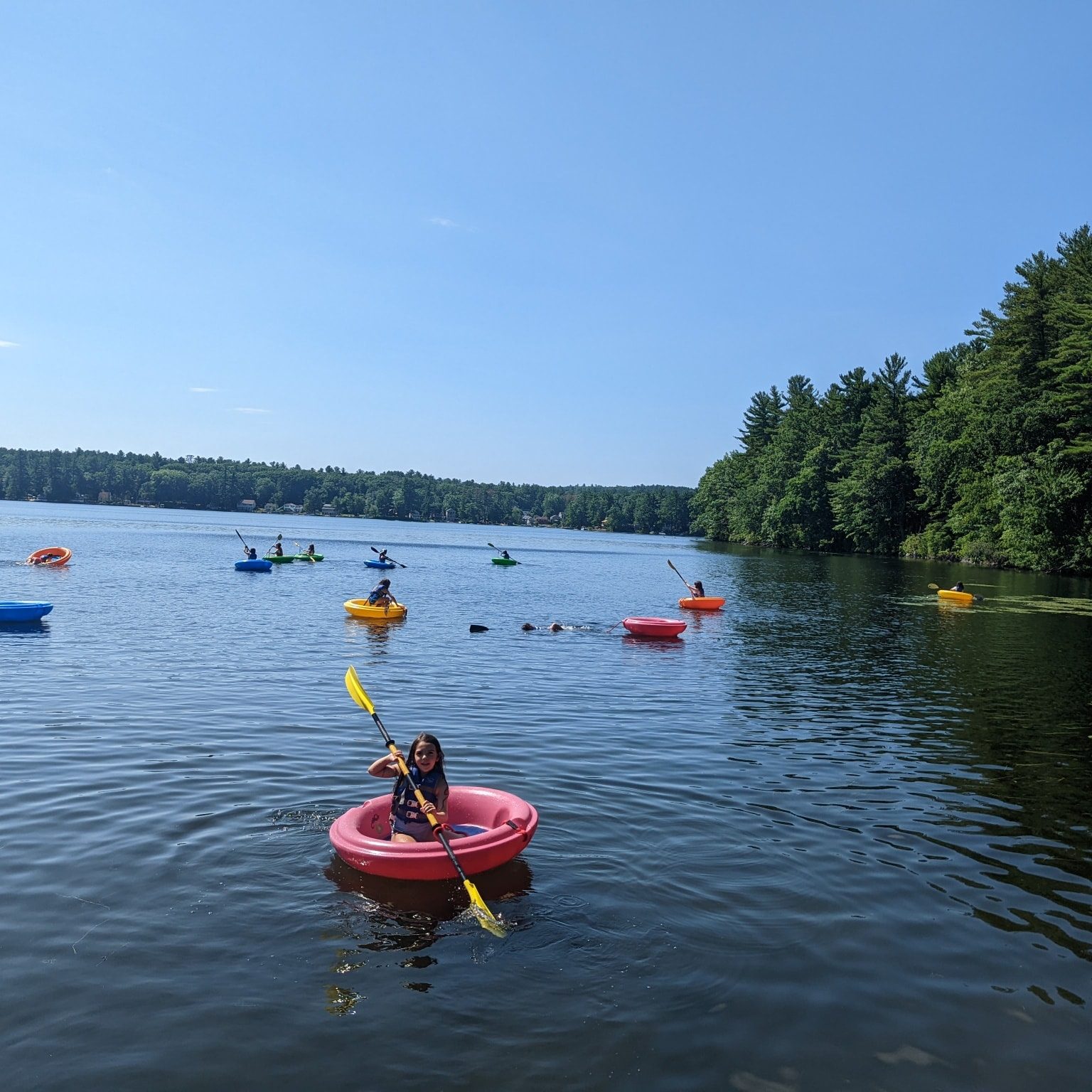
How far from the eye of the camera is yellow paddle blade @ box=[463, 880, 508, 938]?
6941mm

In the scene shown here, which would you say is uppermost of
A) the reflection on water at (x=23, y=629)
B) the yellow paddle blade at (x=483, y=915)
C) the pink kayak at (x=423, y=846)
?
the pink kayak at (x=423, y=846)

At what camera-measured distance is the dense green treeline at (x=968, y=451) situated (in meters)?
49.9

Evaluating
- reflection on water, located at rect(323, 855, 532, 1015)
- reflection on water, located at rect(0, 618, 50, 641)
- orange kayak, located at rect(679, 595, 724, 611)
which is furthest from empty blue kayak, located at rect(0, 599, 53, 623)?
orange kayak, located at rect(679, 595, 724, 611)

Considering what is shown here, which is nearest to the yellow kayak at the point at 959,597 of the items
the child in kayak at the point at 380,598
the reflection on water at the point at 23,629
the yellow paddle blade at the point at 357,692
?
the child in kayak at the point at 380,598

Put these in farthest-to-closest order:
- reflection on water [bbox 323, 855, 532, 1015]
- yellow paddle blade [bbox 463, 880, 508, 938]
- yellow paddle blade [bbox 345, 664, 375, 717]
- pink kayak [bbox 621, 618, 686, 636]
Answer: pink kayak [bbox 621, 618, 686, 636] < yellow paddle blade [bbox 345, 664, 375, 717] < yellow paddle blade [bbox 463, 880, 508, 938] < reflection on water [bbox 323, 855, 532, 1015]

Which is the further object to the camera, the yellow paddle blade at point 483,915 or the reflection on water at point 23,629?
the reflection on water at point 23,629

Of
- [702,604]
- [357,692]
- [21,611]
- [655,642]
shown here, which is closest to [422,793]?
[357,692]

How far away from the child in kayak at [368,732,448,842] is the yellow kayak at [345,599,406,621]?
1815 cm

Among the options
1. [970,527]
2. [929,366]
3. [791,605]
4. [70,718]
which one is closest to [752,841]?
[70,718]

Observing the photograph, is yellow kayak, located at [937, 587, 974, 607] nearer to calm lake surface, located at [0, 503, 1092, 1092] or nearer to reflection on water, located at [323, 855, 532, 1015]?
calm lake surface, located at [0, 503, 1092, 1092]

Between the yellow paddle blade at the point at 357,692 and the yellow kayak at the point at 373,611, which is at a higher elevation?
the yellow paddle blade at the point at 357,692

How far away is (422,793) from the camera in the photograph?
8.38 m

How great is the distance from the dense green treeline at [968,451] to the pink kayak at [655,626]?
32531 millimetres

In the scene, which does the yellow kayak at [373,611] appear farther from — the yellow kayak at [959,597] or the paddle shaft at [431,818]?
the yellow kayak at [959,597]
